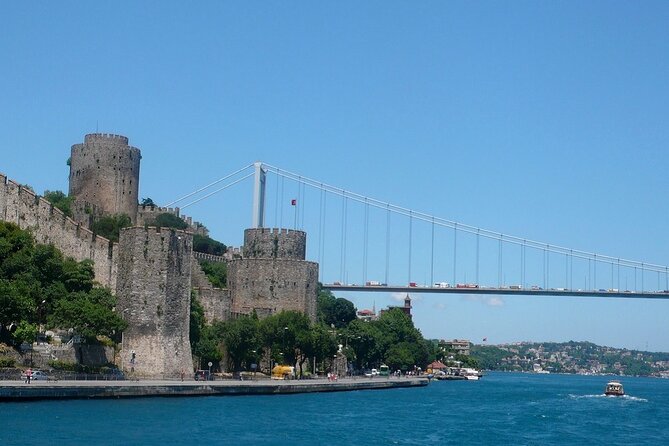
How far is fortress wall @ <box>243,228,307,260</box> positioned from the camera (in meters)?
40.1

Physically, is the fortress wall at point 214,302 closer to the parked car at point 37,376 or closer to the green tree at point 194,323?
the green tree at point 194,323

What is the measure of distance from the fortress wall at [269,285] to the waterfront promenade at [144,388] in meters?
4.05

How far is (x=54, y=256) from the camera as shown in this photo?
Answer: 28.6 m

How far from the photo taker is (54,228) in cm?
3092

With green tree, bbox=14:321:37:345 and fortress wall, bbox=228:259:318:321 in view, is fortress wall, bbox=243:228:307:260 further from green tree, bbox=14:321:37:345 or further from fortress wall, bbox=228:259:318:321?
green tree, bbox=14:321:37:345

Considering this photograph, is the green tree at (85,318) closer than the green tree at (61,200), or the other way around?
the green tree at (85,318)

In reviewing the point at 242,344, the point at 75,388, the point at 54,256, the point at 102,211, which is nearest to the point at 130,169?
the point at 102,211

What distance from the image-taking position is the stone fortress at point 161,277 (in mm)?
28078

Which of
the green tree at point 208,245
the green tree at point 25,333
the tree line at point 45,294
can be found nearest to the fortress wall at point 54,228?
the tree line at point 45,294

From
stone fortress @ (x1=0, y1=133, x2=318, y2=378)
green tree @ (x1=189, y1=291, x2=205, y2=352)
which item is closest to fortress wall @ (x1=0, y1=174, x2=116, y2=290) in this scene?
stone fortress @ (x1=0, y1=133, x2=318, y2=378)

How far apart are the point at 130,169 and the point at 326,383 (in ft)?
47.3

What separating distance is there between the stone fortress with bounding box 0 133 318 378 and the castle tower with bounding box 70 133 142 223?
3.56 m

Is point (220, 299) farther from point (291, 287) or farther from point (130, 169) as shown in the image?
point (130, 169)

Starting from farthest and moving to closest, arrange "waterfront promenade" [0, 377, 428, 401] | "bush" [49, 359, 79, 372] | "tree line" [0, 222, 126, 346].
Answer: "bush" [49, 359, 79, 372] < "tree line" [0, 222, 126, 346] < "waterfront promenade" [0, 377, 428, 401]
